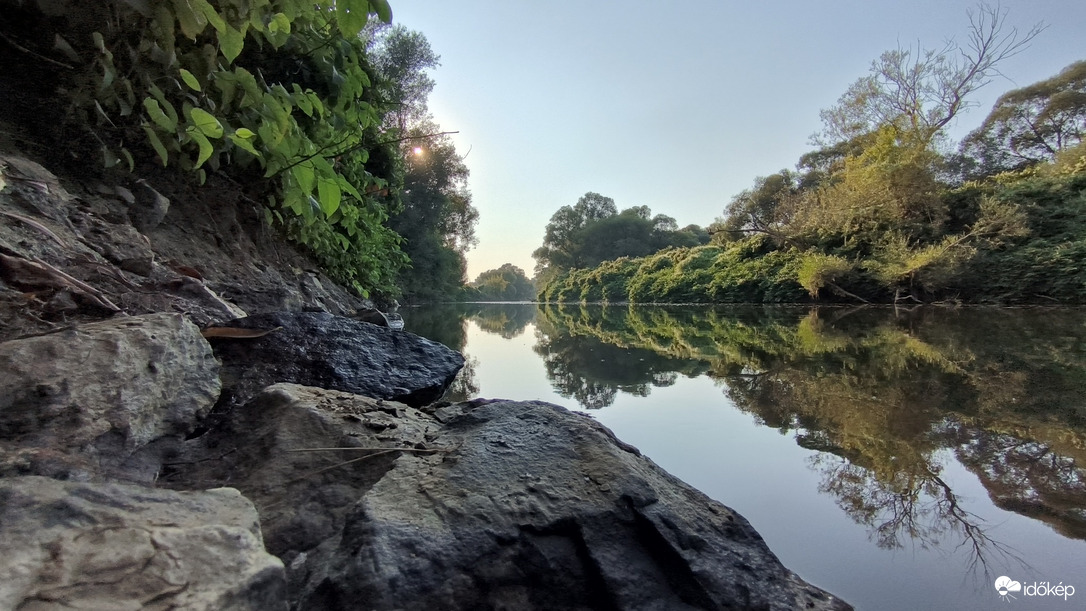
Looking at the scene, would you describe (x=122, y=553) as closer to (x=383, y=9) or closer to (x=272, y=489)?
(x=272, y=489)

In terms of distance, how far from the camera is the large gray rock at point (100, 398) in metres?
0.84

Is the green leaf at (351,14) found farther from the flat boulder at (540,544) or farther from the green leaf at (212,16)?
the flat boulder at (540,544)

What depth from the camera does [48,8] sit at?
1.67 metres

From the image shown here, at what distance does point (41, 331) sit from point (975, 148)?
1294 inches

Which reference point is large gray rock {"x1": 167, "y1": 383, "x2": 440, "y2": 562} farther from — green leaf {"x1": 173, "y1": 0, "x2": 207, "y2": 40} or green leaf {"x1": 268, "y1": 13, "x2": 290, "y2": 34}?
green leaf {"x1": 268, "y1": 13, "x2": 290, "y2": 34}

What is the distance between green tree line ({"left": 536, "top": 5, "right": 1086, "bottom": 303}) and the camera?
10266 millimetres

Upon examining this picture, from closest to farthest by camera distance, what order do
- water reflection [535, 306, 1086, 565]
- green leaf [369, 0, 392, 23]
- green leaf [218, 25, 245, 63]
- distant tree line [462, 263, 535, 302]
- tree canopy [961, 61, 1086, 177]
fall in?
1. green leaf [369, 0, 392, 23]
2. water reflection [535, 306, 1086, 565]
3. green leaf [218, 25, 245, 63]
4. tree canopy [961, 61, 1086, 177]
5. distant tree line [462, 263, 535, 302]

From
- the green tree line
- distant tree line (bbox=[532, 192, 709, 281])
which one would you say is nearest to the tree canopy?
the green tree line

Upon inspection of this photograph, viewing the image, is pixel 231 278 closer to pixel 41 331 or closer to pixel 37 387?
pixel 41 331

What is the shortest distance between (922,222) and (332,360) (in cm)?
1563

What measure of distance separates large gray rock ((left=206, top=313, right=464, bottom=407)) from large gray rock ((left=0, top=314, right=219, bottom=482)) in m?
0.21

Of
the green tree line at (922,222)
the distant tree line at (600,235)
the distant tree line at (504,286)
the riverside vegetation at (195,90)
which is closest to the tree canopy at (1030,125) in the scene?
the green tree line at (922,222)

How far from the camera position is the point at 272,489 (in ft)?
Answer: 3.19

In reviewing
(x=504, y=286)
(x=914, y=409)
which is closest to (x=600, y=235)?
(x=504, y=286)
